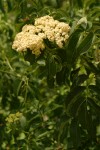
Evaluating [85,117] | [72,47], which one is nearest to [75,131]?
[85,117]

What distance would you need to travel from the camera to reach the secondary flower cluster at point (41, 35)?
1831 millimetres

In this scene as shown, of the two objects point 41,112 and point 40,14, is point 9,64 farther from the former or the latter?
point 40,14

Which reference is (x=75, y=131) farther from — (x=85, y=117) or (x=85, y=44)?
(x=85, y=44)

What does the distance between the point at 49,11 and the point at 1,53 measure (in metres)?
1.12

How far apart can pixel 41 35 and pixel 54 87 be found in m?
1.05

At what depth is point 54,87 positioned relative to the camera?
113 inches

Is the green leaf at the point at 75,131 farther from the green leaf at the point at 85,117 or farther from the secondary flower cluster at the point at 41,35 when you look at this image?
the secondary flower cluster at the point at 41,35

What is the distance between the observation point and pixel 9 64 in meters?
3.05

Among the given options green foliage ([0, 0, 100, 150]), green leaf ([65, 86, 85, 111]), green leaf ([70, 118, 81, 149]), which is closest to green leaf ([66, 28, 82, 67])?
green foliage ([0, 0, 100, 150])

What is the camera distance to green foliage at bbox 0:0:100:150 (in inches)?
74.7

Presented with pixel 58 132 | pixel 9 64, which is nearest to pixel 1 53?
pixel 9 64

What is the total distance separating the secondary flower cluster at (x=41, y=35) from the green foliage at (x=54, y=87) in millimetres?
36

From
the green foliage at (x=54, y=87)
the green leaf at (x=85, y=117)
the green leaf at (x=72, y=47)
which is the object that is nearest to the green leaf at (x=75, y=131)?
the green foliage at (x=54, y=87)

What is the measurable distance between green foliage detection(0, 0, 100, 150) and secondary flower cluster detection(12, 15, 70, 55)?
0.12ft
